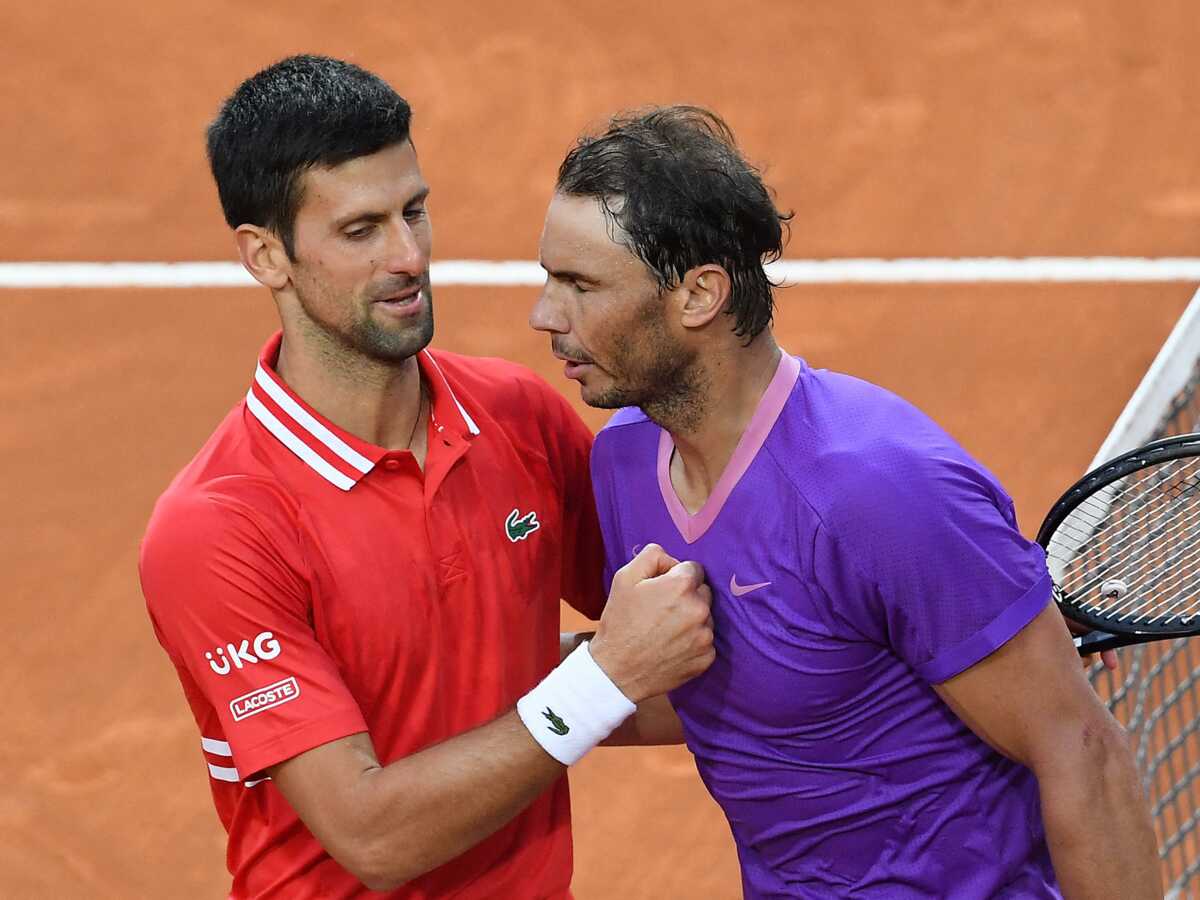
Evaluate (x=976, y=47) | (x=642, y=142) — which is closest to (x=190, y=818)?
(x=642, y=142)

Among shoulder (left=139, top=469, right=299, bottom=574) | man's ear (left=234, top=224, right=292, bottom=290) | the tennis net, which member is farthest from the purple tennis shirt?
the tennis net

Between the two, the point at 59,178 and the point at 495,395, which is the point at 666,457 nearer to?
the point at 495,395

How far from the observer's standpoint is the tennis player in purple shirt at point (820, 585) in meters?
2.52

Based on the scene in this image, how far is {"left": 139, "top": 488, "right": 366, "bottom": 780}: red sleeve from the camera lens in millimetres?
2793

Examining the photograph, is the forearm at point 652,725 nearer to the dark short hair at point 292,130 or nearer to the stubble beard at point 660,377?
the stubble beard at point 660,377

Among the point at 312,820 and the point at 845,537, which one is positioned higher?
the point at 845,537

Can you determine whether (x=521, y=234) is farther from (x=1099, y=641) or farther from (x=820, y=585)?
(x=820, y=585)

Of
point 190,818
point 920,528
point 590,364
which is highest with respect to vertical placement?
point 590,364

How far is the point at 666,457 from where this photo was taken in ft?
9.64

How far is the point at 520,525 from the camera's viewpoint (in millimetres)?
3135

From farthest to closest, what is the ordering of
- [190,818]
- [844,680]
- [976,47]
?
1. [976,47]
2. [190,818]
3. [844,680]

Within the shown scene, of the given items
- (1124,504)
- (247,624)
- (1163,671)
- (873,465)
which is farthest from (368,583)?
(1163,671)

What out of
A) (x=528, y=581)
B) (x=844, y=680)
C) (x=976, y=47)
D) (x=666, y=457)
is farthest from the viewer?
(x=976, y=47)

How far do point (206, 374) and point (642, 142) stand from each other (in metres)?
3.00
